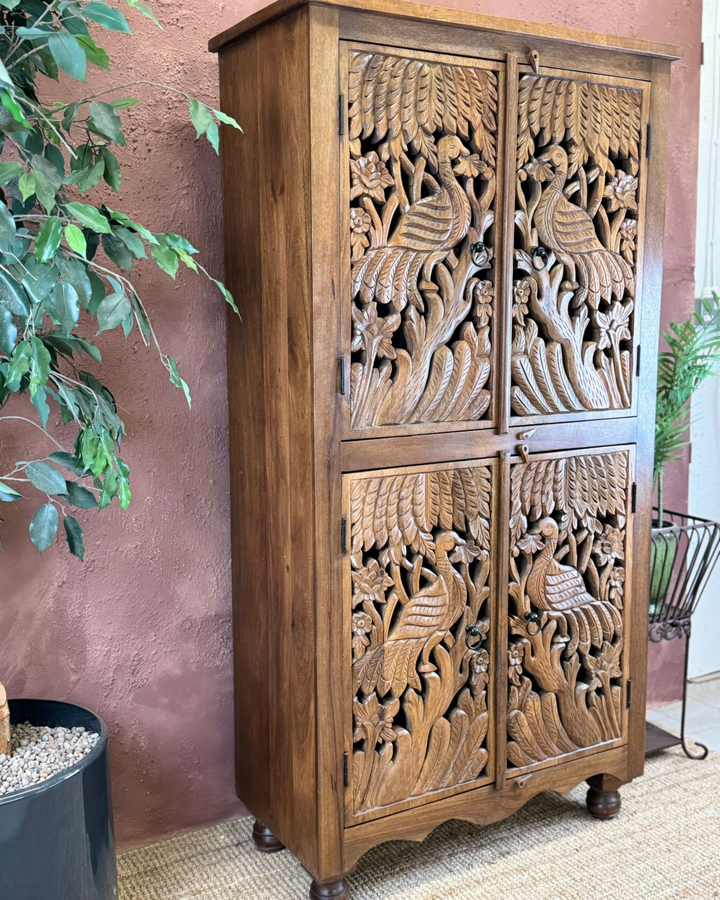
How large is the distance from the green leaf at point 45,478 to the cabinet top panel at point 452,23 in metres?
1.03

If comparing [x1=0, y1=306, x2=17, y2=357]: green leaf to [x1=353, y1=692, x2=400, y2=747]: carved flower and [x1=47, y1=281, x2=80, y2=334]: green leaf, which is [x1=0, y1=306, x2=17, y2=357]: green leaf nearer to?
[x1=47, y1=281, x2=80, y2=334]: green leaf

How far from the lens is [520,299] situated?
7.07 feet

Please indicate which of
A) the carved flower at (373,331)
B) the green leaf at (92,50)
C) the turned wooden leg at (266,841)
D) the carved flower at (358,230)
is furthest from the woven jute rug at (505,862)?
the green leaf at (92,50)

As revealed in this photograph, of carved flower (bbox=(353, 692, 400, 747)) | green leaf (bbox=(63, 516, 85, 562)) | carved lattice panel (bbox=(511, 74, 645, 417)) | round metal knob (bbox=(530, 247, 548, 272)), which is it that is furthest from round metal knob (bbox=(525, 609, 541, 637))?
green leaf (bbox=(63, 516, 85, 562))

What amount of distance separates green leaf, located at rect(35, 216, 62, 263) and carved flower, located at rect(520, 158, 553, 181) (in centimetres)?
113

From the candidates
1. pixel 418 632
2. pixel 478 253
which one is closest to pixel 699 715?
pixel 418 632

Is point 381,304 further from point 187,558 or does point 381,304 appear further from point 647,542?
point 647,542

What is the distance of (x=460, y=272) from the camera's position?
6.79 ft

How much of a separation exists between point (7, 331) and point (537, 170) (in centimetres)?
125

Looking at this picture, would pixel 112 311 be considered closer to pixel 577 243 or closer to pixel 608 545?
pixel 577 243

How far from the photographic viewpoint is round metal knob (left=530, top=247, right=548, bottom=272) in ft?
7.10

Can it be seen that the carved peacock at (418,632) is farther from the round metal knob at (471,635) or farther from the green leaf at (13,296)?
the green leaf at (13,296)

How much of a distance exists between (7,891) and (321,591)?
810mm

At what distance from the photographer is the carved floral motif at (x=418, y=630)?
2.05m
